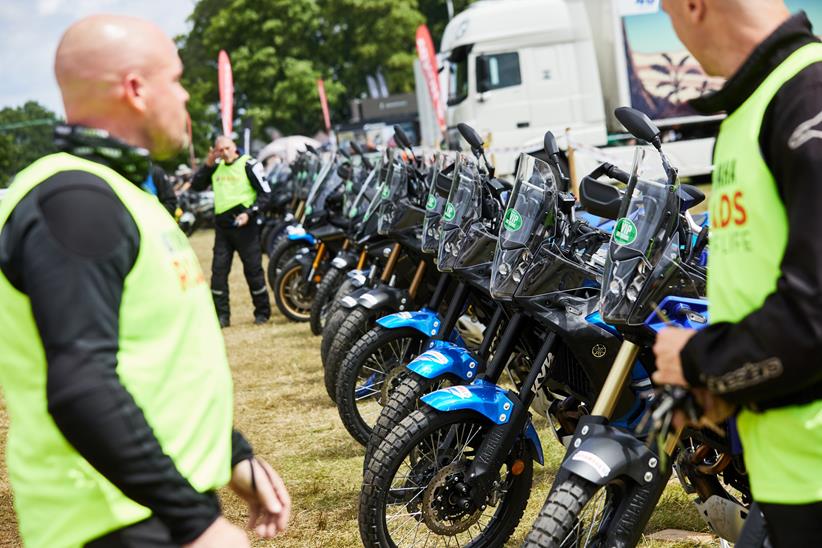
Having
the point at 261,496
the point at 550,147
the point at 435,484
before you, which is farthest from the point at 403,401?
the point at 261,496

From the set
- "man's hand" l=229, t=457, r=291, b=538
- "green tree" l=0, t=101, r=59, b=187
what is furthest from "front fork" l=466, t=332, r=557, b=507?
"green tree" l=0, t=101, r=59, b=187

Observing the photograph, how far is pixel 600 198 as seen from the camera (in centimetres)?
357

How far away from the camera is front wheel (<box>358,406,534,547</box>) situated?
150 inches

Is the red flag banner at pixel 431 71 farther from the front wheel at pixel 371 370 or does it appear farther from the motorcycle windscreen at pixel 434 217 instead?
the front wheel at pixel 371 370

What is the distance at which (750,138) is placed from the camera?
5.48 ft

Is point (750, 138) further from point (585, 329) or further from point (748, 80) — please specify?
point (585, 329)

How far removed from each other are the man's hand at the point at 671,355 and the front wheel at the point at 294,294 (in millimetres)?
8710

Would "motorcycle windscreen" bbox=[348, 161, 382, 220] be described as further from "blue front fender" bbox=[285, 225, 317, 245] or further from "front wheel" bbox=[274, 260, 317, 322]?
"front wheel" bbox=[274, 260, 317, 322]

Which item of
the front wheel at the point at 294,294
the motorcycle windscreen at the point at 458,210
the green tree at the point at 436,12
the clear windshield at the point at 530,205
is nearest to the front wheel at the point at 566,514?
the clear windshield at the point at 530,205

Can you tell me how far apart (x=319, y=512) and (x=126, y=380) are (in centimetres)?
329

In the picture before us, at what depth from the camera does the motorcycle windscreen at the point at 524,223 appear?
394cm

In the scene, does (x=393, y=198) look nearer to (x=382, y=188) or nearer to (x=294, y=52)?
(x=382, y=188)

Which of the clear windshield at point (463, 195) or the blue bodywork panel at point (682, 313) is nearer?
the blue bodywork panel at point (682, 313)

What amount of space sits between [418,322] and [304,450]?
4.19 feet
